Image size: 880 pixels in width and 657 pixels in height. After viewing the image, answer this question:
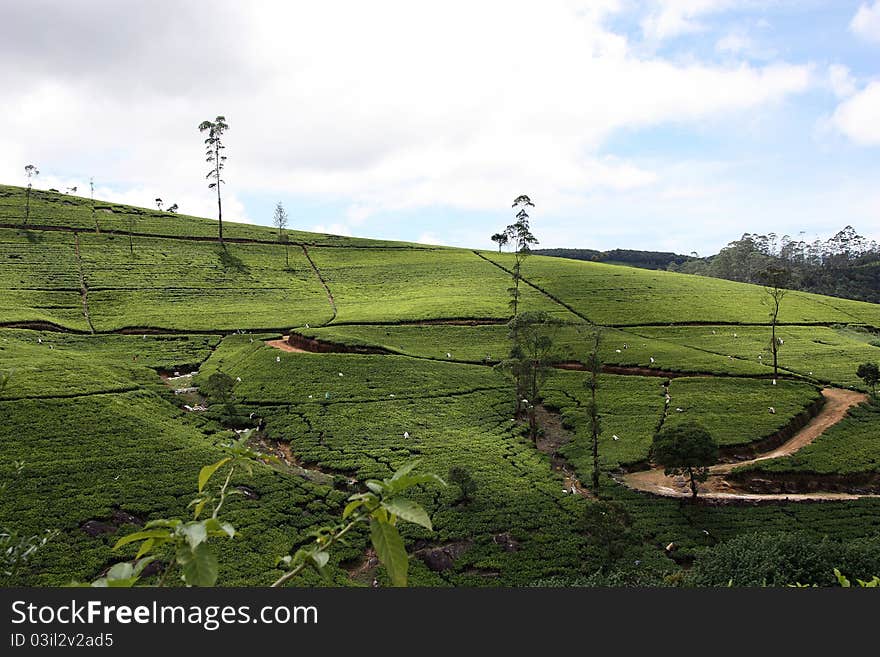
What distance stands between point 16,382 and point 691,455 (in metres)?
41.6

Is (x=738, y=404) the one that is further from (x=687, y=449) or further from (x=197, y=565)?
(x=197, y=565)

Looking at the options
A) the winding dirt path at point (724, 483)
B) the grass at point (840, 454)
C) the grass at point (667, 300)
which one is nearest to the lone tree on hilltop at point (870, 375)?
the grass at point (840, 454)

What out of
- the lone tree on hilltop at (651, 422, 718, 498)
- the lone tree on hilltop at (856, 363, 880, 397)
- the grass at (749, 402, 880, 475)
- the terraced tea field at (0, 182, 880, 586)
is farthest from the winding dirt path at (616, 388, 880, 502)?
the lone tree on hilltop at (856, 363, 880, 397)

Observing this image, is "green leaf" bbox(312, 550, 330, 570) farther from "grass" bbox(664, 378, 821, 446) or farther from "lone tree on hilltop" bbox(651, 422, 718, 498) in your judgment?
"grass" bbox(664, 378, 821, 446)

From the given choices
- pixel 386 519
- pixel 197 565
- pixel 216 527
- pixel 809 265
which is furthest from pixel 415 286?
pixel 809 265

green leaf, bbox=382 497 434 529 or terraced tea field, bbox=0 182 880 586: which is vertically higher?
green leaf, bbox=382 497 434 529

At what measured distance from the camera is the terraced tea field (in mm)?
23516

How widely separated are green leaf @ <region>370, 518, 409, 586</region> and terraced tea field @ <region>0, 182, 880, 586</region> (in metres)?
19.4

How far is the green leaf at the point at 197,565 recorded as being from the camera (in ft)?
9.45

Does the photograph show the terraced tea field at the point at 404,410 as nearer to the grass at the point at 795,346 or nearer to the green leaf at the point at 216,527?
the grass at the point at 795,346

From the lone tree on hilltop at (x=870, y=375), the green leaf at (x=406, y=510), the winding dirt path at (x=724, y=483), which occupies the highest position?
the green leaf at (x=406, y=510)

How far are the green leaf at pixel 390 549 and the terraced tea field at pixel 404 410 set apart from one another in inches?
764

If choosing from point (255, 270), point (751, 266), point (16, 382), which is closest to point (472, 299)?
point (255, 270)

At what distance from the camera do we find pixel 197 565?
9.61 feet
